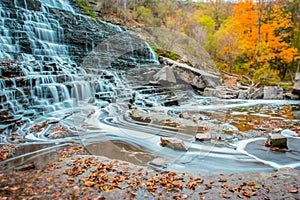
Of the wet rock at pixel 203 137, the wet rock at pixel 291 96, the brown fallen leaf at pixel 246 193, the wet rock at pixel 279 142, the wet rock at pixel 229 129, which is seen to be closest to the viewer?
the brown fallen leaf at pixel 246 193

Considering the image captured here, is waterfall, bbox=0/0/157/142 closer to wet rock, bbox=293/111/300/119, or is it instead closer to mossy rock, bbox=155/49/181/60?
mossy rock, bbox=155/49/181/60

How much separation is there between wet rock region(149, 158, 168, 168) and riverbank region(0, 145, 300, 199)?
7.3 inches

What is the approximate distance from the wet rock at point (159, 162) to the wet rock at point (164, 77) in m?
5.68

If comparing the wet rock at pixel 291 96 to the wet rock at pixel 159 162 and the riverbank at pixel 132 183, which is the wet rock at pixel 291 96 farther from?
the wet rock at pixel 159 162

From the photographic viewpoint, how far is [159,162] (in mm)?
3475

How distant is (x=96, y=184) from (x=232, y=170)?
212 centimetres

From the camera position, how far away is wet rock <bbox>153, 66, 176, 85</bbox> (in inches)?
357

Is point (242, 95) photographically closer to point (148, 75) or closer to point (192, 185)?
point (148, 75)

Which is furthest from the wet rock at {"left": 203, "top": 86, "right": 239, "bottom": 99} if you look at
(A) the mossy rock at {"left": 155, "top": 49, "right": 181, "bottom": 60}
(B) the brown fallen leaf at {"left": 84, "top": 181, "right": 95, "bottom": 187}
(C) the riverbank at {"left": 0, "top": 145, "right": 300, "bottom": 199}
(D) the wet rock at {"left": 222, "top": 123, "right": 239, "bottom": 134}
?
(B) the brown fallen leaf at {"left": 84, "top": 181, "right": 95, "bottom": 187}

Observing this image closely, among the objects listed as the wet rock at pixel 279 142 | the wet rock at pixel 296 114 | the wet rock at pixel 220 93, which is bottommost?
the wet rock at pixel 296 114

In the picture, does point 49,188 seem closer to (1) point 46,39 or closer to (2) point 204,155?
(2) point 204,155

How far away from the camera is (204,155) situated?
152 inches

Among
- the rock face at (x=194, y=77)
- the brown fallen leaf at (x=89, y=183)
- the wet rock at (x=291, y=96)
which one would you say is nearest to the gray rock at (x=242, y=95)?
the rock face at (x=194, y=77)

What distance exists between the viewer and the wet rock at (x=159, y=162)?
134 inches
